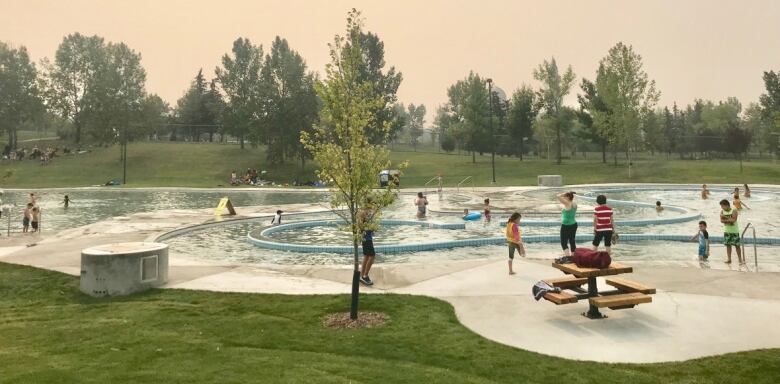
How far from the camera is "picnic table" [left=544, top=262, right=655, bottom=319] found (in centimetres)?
900

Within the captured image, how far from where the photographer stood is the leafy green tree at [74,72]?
8844 centimetres

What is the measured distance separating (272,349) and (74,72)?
10437 cm

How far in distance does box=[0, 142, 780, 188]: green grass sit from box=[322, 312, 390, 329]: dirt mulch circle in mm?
44637

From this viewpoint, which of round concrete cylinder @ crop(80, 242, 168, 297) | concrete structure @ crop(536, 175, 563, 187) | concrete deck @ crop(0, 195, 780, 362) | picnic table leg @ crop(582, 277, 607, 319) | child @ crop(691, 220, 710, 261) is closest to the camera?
concrete deck @ crop(0, 195, 780, 362)

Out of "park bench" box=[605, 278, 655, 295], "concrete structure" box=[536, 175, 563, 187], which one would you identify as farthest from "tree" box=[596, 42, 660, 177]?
"park bench" box=[605, 278, 655, 295]

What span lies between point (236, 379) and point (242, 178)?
5677cm

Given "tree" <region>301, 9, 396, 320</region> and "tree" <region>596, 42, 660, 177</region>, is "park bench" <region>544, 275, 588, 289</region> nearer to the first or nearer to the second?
"tree" <region>301, 9, 396, 320</region>

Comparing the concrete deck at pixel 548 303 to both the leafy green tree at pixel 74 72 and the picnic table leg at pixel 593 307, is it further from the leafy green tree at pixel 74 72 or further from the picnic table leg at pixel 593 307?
the leafy green tree at pixel 74 72

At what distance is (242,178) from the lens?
6084 cm

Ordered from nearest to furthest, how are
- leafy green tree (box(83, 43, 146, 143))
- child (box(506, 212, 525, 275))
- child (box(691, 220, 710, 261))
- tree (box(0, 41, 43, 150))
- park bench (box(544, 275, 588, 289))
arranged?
park bench (box(544, 275, 588, 289)) → child (box(506, 212, 525, 275)) → child (box(691, 220, 710, 261)) → leafy green tree (box(83, 43, 146, 143)) → tree (box(0, 41, 43, 150))

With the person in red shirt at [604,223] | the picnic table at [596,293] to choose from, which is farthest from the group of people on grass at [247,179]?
the picnic table at [596,293]

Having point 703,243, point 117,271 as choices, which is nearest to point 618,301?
point 703,243

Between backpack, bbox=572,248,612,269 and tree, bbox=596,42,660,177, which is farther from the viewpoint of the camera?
tree, bbox=596,42,660,177

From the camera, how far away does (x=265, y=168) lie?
68875 mm
